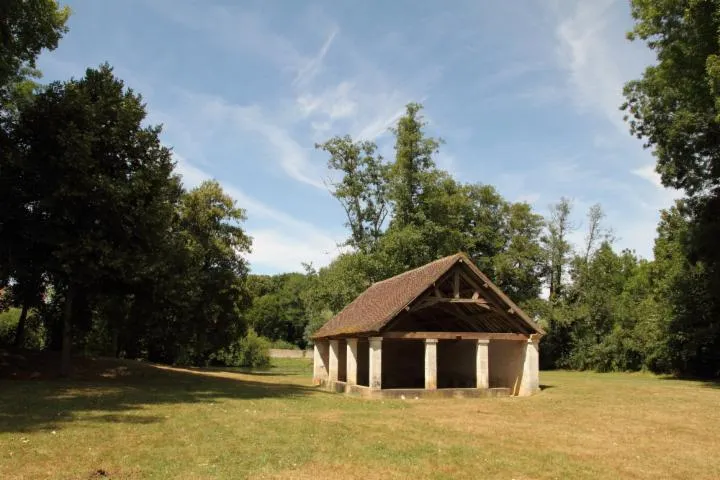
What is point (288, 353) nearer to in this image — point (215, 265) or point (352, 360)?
point (215, 265)

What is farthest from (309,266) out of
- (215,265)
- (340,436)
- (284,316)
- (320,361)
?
(284,316)

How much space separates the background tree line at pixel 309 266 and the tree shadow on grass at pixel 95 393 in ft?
6.12

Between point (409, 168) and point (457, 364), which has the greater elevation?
point (409, 168)

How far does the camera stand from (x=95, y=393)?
17.8 m

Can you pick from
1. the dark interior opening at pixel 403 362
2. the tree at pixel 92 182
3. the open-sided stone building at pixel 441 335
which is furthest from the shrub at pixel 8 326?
the dark interior opening at pixel 403 362

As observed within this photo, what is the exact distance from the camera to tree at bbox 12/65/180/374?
70.0ft

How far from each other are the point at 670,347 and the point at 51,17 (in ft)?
129

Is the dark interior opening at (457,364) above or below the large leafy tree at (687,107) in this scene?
below

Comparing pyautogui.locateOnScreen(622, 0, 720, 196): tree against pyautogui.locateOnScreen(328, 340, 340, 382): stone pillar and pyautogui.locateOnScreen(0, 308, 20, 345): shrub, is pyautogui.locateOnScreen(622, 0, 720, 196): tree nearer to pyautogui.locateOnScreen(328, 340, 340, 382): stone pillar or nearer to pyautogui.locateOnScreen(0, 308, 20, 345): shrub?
pyautogui.locateOnScreen(328, 340, 340, 382): stone pillar

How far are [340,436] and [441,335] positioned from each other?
34.2ft

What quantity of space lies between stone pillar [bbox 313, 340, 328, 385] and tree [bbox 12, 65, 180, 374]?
1104 centimetres

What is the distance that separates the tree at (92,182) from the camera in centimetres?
2133

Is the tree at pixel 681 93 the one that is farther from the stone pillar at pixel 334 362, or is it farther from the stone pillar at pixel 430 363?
the stone pillar at pixel 334 362

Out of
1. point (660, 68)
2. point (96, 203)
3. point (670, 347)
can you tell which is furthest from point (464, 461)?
point (670, 347)
